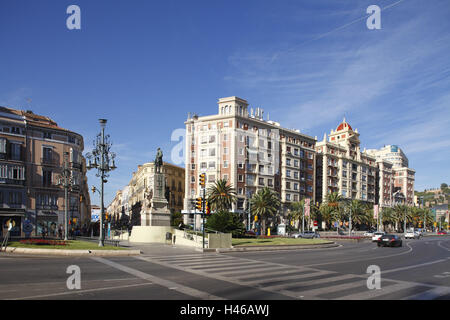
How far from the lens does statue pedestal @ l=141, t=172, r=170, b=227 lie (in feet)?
128

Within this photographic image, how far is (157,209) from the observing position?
3938 centimetres

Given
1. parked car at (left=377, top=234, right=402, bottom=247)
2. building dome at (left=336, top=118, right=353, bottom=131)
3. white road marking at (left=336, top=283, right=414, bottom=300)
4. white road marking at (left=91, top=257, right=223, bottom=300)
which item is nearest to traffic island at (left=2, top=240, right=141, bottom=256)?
white road marking at (left=91, top=257, right=223, bottom=300)

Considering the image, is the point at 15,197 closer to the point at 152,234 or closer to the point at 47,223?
the point at 47,223

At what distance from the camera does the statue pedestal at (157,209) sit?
38.9m

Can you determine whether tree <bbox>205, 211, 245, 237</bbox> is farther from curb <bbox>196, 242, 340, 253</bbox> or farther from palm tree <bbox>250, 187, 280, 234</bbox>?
palm tree <bbox>250, 187, 280, 234</bbox>

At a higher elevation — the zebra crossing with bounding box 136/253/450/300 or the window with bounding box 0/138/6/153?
the window with bounding box 0/138/6/153

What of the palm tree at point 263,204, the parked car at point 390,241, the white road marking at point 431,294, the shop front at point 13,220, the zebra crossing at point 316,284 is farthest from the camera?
the palm tree at point 263,204

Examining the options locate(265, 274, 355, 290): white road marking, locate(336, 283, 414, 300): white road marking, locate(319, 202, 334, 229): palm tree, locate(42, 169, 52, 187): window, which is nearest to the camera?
locate(336, 283, 414, 300): white road marking

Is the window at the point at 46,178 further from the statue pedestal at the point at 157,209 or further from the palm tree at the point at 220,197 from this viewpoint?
the palm tree at the point at 220,197

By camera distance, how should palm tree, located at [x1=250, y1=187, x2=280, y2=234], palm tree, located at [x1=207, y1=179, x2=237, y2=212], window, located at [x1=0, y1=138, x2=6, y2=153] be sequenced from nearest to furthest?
1. window, located at [x1=0, y1=138, x2=6, y2=153]
2. palm tree, located at [x1=207, y1=179, x2=237, y2=212]
3. palm tree, located at [x1=250, y1=187, x2=280, y2=234]

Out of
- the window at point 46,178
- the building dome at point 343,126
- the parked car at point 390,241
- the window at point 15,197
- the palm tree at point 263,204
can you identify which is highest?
the building dome at point 343,126

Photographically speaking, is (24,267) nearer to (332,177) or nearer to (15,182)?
(15,182)

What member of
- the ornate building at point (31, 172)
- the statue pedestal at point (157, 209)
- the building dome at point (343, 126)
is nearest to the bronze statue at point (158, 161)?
the statue pedestal at point (157, 209)

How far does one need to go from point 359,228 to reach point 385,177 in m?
29.4
